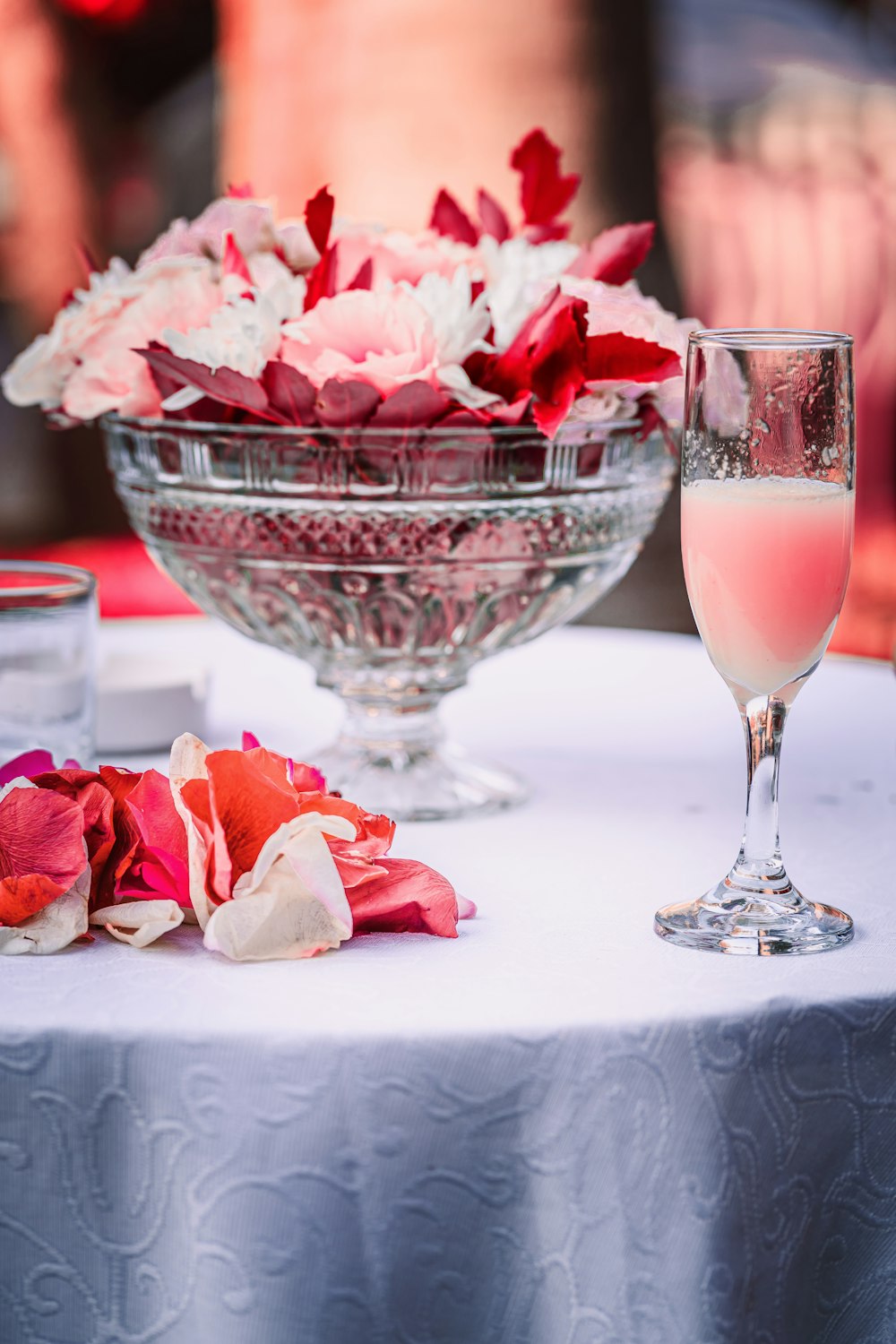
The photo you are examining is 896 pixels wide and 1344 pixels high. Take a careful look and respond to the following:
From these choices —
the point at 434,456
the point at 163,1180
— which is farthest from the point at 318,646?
the point at 163,1180

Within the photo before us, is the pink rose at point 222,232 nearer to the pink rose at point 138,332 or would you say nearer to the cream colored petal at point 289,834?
the pink rose at point 138,332

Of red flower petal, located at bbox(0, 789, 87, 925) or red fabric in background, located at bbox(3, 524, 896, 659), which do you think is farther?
red fabric in background, located at bbox(3, 524, 896, 659)

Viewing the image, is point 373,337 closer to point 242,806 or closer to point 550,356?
point 550,356

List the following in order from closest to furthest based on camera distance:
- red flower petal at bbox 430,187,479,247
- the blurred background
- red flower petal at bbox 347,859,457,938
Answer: red flower petal at bbox 347,859,457,938 < red flower petal at bbox 430,187,479,247 < the blurred background

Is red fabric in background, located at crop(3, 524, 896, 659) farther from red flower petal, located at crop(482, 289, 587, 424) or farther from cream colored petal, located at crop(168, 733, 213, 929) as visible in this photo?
cream colored petal, located at crop(168, 733, 213, 929)

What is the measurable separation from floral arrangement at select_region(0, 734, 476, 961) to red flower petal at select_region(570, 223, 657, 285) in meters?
0.41

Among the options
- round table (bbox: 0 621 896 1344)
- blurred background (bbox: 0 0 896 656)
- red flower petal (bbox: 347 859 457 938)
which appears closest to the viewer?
round table (bbox: 0 621 896 1344)

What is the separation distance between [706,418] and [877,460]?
2557mm

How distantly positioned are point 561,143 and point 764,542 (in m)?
2.65

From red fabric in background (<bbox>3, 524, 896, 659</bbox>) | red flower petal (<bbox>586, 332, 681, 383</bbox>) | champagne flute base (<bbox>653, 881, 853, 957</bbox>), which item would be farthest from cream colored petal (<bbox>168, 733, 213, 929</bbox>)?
red fabric in background (<bbox>3, 524, 896, 659</bbox>)

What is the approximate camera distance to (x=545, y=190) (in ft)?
3.45

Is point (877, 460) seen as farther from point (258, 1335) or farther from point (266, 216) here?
point (258, 1335)

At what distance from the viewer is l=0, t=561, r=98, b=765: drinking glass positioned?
883mm

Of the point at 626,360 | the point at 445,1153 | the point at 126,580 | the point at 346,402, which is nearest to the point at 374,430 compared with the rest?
the point at 346,402
